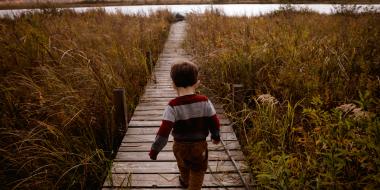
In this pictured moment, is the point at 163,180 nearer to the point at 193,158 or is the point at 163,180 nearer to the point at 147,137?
the point at 193,158

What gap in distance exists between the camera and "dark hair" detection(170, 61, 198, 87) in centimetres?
212

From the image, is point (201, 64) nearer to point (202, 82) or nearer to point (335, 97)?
point (202, 82)

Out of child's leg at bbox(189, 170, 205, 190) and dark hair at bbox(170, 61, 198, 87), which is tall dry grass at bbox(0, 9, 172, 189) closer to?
child's leg at bbox(189, 170, 205, 190)

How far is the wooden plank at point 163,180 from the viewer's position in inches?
102

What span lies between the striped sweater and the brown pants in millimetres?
52

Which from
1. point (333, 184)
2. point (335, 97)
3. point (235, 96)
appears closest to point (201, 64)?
point (235, 96)

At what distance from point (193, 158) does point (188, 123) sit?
31cm

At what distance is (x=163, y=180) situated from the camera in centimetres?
268

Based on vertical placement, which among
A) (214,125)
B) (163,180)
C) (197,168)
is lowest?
(163,180)

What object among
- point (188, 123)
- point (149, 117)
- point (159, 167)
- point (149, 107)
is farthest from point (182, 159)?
point (149, 107)

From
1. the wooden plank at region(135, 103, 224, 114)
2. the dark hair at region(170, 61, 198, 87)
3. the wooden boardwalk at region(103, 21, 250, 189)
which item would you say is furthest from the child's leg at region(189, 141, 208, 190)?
the wooden plank at region(135, 103, 224, 114)

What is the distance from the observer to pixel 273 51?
17.0 feet

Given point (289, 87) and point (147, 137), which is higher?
point (289, 87)

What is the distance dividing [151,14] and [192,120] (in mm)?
13970
